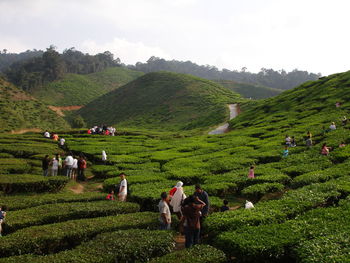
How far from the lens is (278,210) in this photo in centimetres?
1347

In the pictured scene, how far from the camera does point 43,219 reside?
44.8ft

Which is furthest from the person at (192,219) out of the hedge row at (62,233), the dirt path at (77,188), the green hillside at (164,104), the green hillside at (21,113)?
the green hillside at (164,104)

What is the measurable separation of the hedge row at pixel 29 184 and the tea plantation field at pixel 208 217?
0.19 ft

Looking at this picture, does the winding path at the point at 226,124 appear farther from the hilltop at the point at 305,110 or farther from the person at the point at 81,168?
the person at the point at 81,168

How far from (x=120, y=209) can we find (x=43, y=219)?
136 inches

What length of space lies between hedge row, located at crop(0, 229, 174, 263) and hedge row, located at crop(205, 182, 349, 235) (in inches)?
86.1

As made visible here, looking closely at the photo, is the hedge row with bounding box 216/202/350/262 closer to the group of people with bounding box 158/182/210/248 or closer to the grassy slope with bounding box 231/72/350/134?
the group of people with bounding box 158/182/210/248

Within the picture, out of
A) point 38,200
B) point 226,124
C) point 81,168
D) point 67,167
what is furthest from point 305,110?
point 38,200

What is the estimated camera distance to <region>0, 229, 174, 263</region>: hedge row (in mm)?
9828

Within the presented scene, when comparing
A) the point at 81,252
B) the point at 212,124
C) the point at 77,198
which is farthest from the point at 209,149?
the point at 212,124

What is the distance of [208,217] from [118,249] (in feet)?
14.2

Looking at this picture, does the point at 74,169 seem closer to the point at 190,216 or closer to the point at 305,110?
the point at 190,216

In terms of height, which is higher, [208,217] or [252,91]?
[252,91]

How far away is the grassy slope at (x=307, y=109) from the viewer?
40831 millimetres
